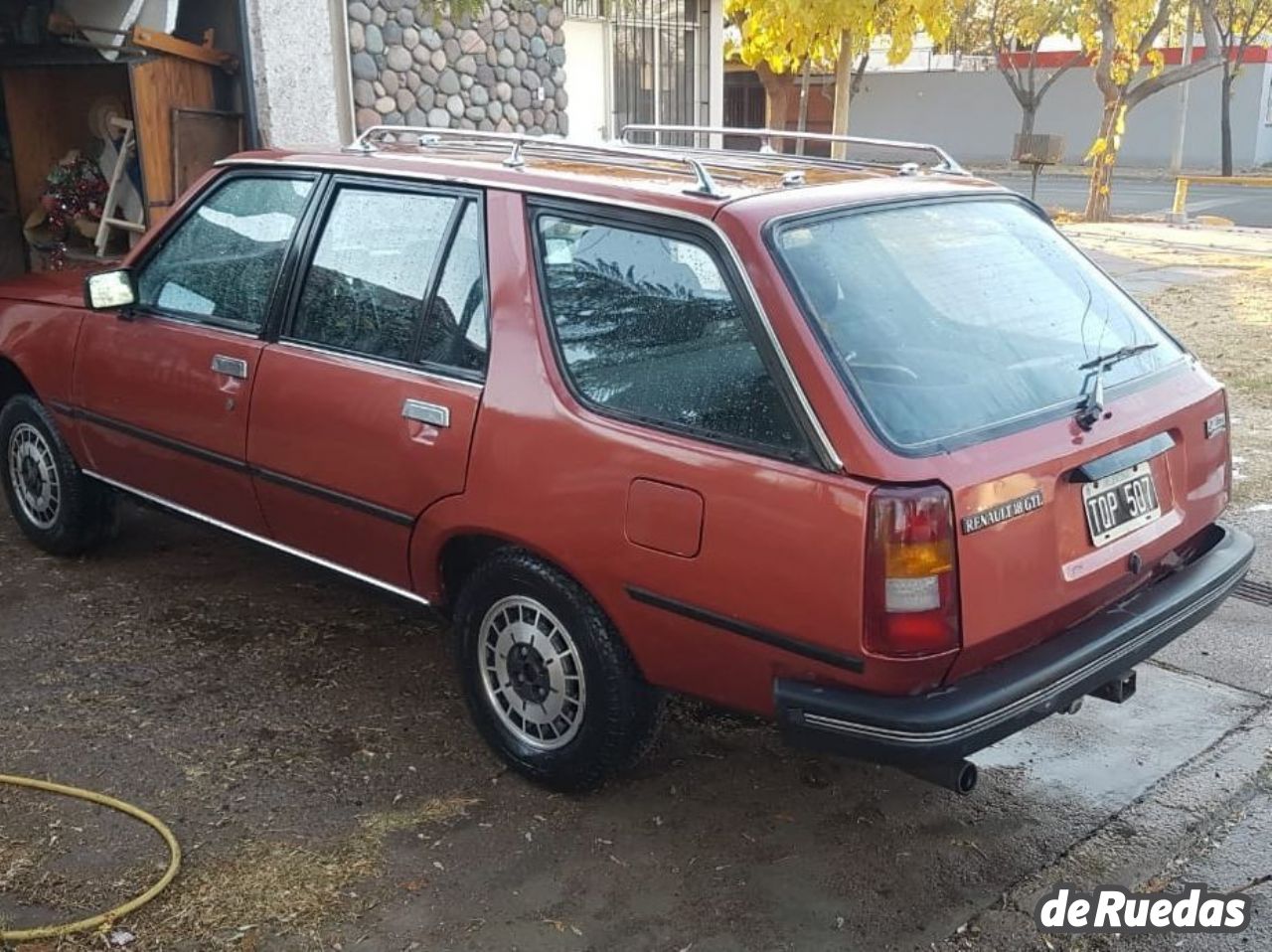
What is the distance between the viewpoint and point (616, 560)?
314 centimetres

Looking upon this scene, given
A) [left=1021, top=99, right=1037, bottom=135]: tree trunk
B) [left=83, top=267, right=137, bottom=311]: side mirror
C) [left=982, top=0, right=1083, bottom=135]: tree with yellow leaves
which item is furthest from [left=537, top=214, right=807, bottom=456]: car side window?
[left=1021, top=99, right=1037, bottom=135]: tree trunk

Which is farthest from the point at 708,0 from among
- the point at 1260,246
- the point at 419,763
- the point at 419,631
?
the point at 419,763

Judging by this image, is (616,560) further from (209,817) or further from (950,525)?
(209,817)

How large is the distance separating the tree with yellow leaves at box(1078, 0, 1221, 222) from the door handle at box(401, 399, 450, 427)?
620 inches

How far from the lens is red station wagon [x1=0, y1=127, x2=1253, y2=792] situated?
9.35 ft

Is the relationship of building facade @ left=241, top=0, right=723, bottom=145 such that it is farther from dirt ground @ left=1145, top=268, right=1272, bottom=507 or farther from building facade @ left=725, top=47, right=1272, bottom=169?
building facade @ left=725, top=47, right=1272, bottom=169

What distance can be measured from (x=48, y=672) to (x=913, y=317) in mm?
3143

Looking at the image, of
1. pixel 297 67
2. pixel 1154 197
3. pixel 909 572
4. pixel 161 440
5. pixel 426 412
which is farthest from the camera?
pixel 1154 197

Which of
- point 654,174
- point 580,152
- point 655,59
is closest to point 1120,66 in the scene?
point 655,59

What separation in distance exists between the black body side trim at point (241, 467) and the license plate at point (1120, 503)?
1.88 m

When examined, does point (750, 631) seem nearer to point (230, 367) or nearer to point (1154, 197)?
point (230, 367)

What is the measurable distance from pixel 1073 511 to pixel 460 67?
27.8ft

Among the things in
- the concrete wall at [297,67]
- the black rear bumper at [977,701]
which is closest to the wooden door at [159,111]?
the concrete wall at [297,67]

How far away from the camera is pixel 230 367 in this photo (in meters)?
4.21
